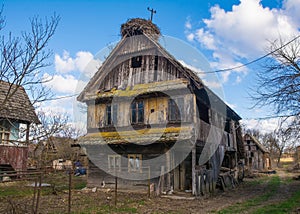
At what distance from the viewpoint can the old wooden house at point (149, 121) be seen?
17.0 m

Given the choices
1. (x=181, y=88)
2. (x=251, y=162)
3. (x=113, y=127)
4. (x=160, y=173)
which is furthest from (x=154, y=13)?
(x=251, y=162)

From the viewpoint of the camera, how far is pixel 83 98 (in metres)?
21.1

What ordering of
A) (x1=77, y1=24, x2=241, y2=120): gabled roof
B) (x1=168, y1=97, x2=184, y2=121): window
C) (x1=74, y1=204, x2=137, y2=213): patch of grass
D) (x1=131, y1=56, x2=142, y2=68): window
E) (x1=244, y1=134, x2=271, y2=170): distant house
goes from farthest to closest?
(x1=244, y1=134, x2=271, y2=170): distant house < (x1=131, y1=56, x2=142, y2=68): window < (x1=77, y1=24, x2=241, y2=120): gabled roof < (x1=168, y1=97, x2=184, y2=121): window < (x1=74, y1=204, x2=137, y2=213): patch of grass

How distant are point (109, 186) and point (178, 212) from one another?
8423mm

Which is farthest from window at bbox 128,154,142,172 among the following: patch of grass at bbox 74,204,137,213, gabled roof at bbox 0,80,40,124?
gabled roof at bbox 0,80,40,124

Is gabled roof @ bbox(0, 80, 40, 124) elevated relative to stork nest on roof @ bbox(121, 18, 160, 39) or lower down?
lower down

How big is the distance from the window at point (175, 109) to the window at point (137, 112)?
2.09m

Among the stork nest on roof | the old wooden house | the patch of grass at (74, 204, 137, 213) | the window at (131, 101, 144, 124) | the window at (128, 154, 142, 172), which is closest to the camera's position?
the patch of grass at (74, 204, 137, 213)

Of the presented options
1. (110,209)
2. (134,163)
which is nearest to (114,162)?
(134,163)

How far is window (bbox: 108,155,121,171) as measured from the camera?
18.9m

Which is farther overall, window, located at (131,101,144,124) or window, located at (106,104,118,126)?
window, located at (106,104,118,126)

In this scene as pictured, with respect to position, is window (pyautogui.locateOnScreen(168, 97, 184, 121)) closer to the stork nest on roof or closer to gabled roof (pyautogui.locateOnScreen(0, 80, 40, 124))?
the stork nest on roof

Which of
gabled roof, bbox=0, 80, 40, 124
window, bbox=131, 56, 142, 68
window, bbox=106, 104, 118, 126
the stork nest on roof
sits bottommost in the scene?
gabled roof, bbox=0, 80, 40, 124

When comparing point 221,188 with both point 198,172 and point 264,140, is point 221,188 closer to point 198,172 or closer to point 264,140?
point 198,172
